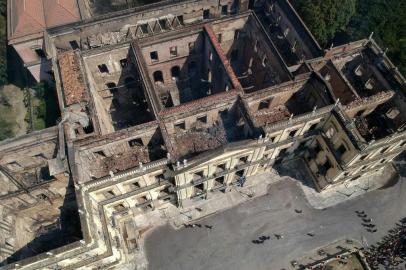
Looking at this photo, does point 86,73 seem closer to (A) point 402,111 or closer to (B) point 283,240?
(B) point 283,240

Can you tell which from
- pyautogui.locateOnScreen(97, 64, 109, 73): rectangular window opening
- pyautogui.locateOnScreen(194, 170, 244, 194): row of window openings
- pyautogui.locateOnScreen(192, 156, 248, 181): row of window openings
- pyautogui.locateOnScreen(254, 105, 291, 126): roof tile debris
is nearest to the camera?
pyautogui.locateOnScreen(192, 156, 248, 181): row of window openings

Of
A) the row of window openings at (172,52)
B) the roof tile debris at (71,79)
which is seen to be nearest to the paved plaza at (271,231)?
the roof tile debris at (71,79)

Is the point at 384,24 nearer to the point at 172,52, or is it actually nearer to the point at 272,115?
the point at 272,115

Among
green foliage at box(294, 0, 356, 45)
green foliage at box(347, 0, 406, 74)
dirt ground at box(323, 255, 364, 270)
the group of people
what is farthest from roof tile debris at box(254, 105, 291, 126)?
the group of people

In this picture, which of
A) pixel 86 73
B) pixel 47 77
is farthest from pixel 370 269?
pixel 47 77

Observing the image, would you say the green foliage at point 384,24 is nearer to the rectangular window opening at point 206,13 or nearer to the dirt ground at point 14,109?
the rectangular window opening at point 206,13

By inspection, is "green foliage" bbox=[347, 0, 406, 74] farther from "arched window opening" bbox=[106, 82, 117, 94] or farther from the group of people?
"arched window opening" bbox=[106, 82, 117, 94]
